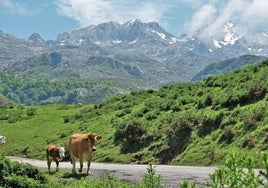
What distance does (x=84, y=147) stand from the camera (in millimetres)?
30094

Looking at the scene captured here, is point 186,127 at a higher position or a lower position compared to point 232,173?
higher

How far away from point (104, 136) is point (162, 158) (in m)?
15.7

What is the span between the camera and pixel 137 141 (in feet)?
163

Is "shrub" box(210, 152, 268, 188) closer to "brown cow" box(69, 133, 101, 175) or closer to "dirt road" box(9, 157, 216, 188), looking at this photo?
"dirt road" box(9, 157, 216, 188)

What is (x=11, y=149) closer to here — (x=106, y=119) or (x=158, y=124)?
(x=106, y=119)

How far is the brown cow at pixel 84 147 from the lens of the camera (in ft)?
95.7

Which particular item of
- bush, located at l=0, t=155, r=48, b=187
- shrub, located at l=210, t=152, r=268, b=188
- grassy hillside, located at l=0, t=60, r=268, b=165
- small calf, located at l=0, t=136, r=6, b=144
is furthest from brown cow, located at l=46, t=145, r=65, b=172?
small calf, located at l=0, t=136, r=6, b=144

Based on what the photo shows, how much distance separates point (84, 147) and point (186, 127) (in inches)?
667

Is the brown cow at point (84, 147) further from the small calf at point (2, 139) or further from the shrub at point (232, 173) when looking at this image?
the small calf at point (2, 139)

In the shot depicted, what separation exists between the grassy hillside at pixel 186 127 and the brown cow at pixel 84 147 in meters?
9.71

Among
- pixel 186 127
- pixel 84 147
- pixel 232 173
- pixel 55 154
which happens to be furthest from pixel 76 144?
pixel 232 173

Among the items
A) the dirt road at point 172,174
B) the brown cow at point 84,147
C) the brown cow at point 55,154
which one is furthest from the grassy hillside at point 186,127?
the brown cow at point 55,154

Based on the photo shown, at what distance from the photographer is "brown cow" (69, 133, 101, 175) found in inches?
1148

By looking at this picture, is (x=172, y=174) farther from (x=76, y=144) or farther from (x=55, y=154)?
(x=55, y=154)
